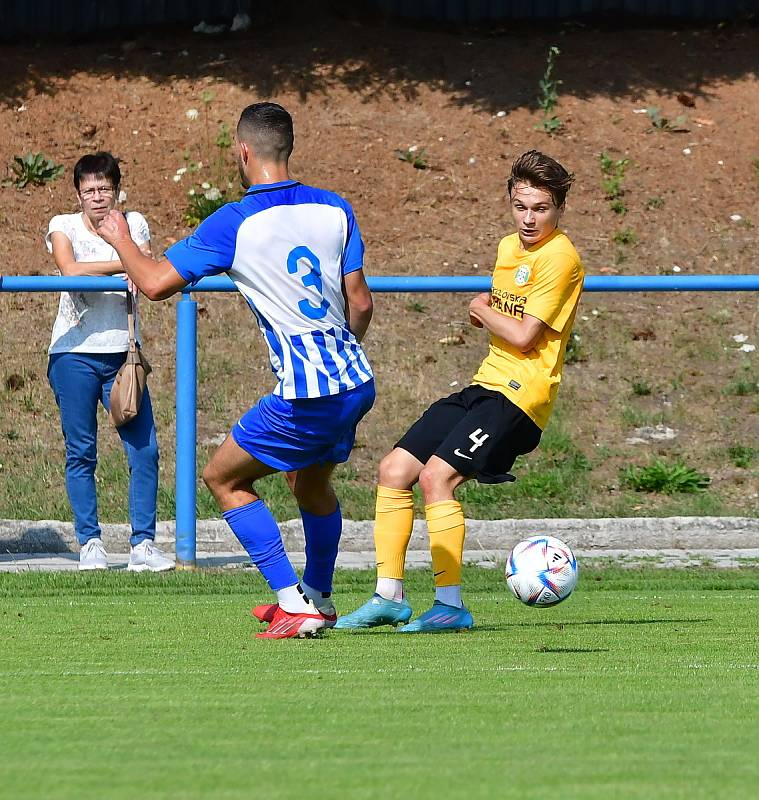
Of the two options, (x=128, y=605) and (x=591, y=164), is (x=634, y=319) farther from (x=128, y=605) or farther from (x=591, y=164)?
(x=128, y=605)

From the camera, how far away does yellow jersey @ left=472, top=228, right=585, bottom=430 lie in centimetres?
616

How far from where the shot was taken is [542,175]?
627 cm

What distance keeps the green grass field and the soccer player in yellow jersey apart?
0.26 m

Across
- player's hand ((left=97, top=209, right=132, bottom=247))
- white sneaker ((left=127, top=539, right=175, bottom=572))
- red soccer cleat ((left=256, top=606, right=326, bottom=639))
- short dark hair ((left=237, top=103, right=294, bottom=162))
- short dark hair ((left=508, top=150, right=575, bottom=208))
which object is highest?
short dark hair ((left=237, top=103, right=294, bottom=162))

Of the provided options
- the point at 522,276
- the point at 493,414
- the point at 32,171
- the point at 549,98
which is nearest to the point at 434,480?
the point at 493,414

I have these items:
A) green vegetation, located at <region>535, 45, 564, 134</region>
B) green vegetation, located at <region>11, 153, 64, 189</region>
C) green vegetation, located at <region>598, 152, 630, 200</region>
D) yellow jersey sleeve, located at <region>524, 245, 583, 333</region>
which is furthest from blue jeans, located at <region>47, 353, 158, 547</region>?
green vegetation, located at <region>535, 45, 564, 134</region>

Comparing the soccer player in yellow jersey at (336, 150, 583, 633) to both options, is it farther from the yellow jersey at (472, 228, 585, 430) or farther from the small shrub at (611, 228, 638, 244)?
the small shrub at (611, 228, 638, 244)

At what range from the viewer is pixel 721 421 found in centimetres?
1116

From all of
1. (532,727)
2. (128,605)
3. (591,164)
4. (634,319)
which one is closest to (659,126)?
(591,164)

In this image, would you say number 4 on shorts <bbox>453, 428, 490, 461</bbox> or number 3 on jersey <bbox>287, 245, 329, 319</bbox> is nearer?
number 3 on jersey <bbox>287, 245, 329, 319</bbox>

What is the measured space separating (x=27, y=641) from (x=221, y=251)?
1.65 m

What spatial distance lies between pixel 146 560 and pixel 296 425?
2.91 m

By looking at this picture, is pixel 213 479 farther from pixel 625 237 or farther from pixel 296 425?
pixel 625 237

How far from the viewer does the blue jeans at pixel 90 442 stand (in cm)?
844
